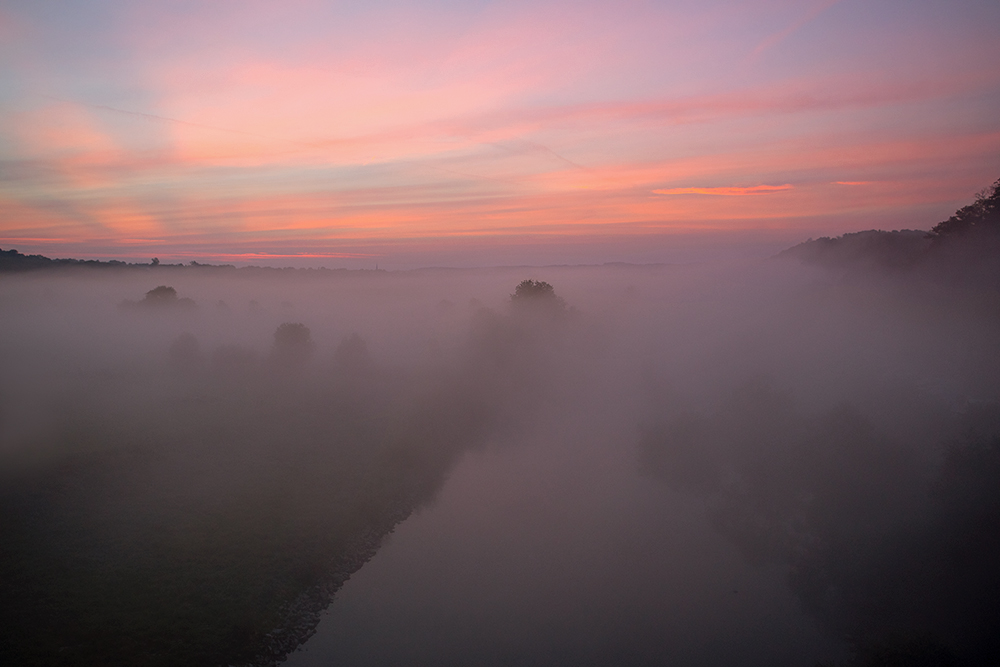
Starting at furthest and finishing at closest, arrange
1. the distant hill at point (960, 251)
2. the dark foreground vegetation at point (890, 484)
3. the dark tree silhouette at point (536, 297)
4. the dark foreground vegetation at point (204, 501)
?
the dark tree silhouette at point (536, 297) → the distant hill at point (960, 251) → the dark foreground vegetation at point (890, 484) → the dark foreground vegetation at point (204, 501)

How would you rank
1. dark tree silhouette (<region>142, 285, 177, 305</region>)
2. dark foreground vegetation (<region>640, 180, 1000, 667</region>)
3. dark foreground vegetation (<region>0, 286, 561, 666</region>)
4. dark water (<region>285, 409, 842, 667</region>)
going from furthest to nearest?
1. dark tree silhouette (<region>142, 285, 177, 305</region>)
2. dark water (<region>285, 409, 842, 667</region>)
3. dark foreground vegetation (<region>640, 180, 1000, 667</region>)
4. dark foreground vegetation (<region>0, 286, 561, 666</region>)

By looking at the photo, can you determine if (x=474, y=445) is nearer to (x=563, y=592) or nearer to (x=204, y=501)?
(x=563, y=592)

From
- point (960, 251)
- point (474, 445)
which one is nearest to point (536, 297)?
point (474, 445)

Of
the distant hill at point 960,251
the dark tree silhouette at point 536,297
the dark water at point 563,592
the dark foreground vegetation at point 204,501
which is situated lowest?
the dark water at point 563,592

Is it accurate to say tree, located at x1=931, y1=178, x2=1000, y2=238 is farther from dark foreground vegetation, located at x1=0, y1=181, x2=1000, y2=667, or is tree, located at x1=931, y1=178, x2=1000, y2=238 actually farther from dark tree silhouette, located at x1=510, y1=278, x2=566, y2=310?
dark tree silhouette, located at x1=510, y1=278, x2=566, y2=310

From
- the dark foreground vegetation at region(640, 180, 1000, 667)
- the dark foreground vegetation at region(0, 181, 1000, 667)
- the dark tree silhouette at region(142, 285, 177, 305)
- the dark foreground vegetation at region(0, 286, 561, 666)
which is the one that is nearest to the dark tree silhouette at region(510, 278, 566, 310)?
the dark foreground vegetation at region(0, 181, 1000, 667)

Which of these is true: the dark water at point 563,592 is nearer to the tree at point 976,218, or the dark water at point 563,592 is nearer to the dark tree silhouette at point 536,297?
the tree at point 976,218

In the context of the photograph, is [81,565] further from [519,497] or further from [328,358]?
[328,358]

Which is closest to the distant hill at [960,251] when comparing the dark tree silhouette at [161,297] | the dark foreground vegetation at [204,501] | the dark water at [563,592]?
the dark water at [563,592]
